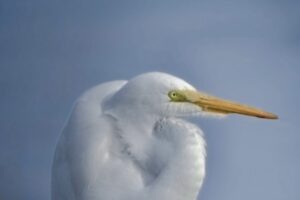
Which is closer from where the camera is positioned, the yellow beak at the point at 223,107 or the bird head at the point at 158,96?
the bird head at the point at 158,96

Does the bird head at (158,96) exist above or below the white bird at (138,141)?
above

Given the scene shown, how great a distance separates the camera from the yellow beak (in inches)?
125

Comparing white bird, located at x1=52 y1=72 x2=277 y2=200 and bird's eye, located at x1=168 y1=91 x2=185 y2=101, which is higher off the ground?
bird's eye, located at x1=168 y1=91 x2=185 y2=101

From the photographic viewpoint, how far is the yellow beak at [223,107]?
3.16 meters

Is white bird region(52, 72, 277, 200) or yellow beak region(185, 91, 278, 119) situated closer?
white bird region(52, 72, 277, 200)

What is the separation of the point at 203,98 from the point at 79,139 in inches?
23.7

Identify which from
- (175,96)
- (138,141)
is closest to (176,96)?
(175,96)

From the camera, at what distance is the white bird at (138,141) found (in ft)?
9.71

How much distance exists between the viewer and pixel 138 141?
308cm

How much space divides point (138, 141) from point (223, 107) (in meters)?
0.46

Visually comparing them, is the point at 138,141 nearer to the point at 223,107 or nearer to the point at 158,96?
the point at 158,96

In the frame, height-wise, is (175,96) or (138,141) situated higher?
(175,96)

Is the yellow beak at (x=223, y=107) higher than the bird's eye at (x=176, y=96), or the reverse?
the bird's eye at (x=176, y=96)

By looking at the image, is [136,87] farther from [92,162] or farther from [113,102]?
[92,162]
